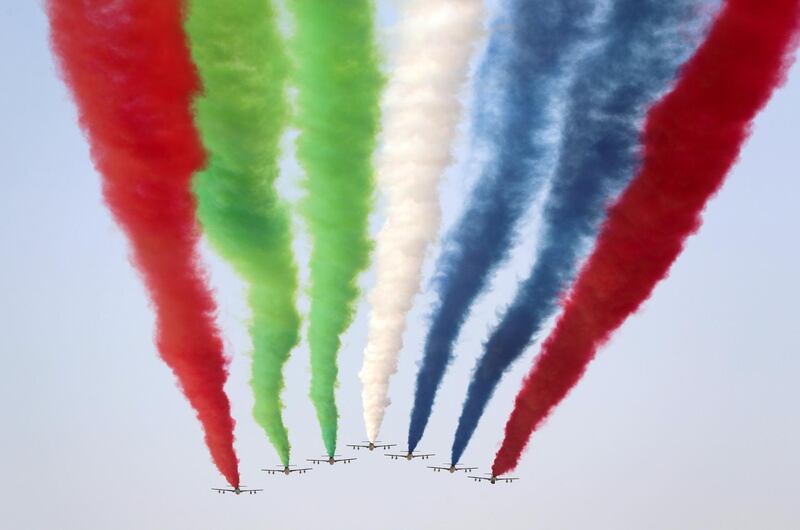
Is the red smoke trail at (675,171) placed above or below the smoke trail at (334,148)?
below

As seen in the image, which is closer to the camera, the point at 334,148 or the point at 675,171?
the point at 675,171

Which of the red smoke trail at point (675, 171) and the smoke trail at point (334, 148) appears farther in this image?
the smoke trail at point (334, 148)

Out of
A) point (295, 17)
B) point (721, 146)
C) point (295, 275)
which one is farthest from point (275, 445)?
point (721, 146)

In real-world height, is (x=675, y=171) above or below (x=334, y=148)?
below

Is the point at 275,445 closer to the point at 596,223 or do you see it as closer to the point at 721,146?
the point at 596,223
